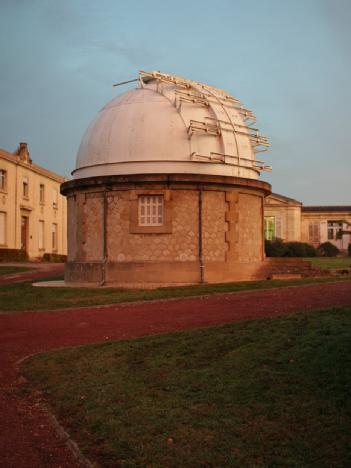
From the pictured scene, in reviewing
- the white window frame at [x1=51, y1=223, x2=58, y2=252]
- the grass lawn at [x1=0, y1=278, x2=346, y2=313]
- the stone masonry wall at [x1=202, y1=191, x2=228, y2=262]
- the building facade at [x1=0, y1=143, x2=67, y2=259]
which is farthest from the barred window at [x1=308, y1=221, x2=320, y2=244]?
the grass lawn at [x1=0, y1=278, x2=346, y2=313]

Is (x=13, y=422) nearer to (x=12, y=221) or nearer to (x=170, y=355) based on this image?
(x=170, y=355)

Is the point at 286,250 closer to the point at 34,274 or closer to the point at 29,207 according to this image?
the point at 29,207

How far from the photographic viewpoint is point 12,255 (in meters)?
41.6

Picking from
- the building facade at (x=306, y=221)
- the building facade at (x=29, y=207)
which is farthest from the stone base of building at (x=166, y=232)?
the building facade at (x=306, y=221)

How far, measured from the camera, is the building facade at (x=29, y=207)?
44.2m

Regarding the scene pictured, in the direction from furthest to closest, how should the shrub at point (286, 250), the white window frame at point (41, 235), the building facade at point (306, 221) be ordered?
the building facade at point (306, 221)
the white window frame at point (41, 235)
the shrub at point (286, 250)

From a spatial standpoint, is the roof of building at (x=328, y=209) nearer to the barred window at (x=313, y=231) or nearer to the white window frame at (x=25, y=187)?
the barred window at (x=313, y=231)

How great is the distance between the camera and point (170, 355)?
31.9 feet

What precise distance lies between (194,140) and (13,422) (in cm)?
1635

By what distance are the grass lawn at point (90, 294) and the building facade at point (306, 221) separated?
50.3 m

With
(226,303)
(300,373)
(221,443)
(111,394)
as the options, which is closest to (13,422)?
(111,394)

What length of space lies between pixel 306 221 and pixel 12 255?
135 feet

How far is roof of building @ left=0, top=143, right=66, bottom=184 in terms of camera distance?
4406cm

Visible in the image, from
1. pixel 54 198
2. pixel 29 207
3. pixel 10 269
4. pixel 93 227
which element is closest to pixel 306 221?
pixel 54 198
